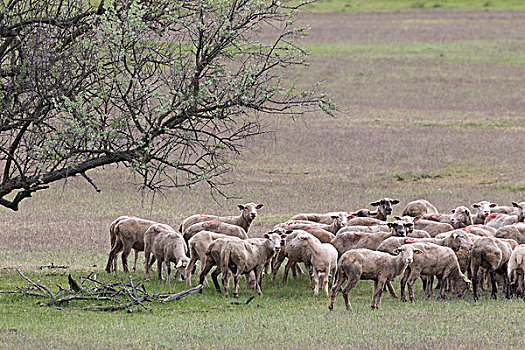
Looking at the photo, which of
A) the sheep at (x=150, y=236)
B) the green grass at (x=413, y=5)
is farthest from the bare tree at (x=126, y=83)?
the green grass at (x=413, y=5)

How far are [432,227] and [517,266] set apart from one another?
3019mm

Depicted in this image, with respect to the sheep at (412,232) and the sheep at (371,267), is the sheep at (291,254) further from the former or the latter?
the sheep at (412,232)

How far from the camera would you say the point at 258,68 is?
1378 cm

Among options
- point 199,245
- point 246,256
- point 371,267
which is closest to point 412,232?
point 371,267

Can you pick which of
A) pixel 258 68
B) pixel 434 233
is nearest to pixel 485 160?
pixel 434 233

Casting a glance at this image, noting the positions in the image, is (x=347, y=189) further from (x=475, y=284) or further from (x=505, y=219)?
(x=475, y=284)

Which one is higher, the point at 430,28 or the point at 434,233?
the point at 430,28

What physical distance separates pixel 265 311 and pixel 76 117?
4106 millimetres

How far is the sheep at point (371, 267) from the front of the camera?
14.2m

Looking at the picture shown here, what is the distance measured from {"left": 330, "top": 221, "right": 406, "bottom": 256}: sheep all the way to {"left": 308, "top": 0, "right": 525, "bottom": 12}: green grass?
6202 centimetres

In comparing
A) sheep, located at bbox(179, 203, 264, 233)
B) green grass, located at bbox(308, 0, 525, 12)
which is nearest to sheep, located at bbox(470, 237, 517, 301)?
sheep, located at bbox(179, 203, 264, 233)

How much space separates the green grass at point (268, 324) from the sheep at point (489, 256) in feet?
1.22

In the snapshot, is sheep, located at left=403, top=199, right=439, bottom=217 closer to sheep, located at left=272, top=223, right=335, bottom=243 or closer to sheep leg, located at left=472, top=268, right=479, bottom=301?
sheep, located at left=272, top=223, right=335, bottom=243

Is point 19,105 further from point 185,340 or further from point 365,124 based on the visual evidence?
point 365,124
